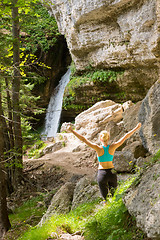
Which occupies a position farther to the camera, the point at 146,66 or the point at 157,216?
the point at 146,66

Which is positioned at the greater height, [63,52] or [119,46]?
[63,52]

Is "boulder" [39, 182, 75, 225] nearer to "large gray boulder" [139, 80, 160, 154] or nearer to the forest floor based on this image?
the forest floor

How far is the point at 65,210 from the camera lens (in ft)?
15.9

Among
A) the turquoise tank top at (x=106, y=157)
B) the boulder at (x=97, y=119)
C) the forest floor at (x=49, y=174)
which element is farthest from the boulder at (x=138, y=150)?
the boulder at (x=97, y=119)

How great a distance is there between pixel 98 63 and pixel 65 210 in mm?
14094

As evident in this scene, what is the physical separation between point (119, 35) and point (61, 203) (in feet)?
41.7

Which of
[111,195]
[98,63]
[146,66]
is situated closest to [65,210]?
[111,195]

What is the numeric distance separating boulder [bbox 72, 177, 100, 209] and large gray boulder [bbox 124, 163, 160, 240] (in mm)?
1981

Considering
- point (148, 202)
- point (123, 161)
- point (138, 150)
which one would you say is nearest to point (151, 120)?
point (138, 150)

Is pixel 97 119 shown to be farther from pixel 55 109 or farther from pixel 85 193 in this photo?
pixel 85 193

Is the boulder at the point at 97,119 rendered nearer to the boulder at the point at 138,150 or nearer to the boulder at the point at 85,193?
the boulder at the point at 138,150

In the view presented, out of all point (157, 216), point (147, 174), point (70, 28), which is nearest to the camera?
point (157, 216)

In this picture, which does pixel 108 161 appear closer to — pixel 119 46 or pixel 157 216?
pixel 157 216

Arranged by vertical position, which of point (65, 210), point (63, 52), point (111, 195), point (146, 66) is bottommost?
point (65, 210)
